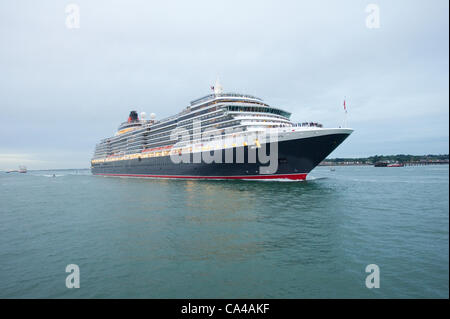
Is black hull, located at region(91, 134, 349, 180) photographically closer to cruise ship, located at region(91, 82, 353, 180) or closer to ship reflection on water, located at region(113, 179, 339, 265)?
cruise ship, located at region(91, 82, 353, 180)

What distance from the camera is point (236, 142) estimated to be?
34781 mm

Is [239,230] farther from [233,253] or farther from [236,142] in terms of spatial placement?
[236,142]

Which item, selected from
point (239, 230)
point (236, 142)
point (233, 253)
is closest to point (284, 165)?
point (236, 142)

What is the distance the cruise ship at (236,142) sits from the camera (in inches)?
1239

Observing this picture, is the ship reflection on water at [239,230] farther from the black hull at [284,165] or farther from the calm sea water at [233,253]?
the black hull at [284,165]

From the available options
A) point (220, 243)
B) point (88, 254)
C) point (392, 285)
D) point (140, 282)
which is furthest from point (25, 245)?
point (392, 285)

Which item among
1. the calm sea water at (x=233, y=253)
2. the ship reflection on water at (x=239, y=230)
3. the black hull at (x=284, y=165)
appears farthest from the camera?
the black hull at (x=284, y=165)

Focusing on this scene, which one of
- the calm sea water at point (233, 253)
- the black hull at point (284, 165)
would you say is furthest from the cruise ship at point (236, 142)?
the calm sea water at point (233, 253)

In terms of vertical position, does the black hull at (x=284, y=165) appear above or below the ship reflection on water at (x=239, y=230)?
above

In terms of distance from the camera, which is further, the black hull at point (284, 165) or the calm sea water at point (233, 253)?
the black hull at point (284, 165)

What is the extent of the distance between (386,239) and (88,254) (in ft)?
45.7

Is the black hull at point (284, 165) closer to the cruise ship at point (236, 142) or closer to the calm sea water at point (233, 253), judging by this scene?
the cruise ship at point (236, 142)

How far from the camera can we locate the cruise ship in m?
31.5

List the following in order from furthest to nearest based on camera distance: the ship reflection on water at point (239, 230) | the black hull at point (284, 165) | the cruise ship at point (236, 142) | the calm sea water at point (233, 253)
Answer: the cruise ship at point (236, 142)
the black hull at point (284, 165)
the ship reflection on water at point (239, 230)
the calm sea water at point (233, 253)
